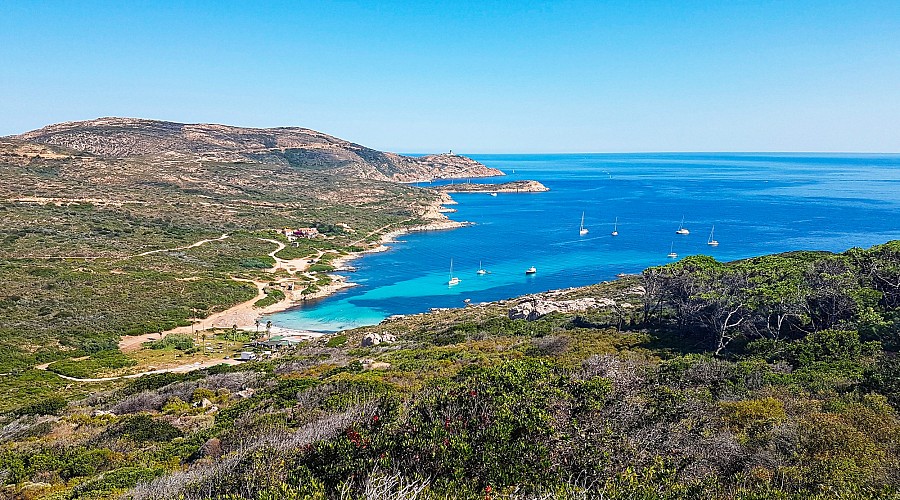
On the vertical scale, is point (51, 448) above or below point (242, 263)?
above

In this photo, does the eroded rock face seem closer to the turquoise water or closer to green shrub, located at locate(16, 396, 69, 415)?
the turquoise water

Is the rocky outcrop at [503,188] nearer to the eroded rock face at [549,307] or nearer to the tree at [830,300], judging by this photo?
the eroded rock face at [549,307]

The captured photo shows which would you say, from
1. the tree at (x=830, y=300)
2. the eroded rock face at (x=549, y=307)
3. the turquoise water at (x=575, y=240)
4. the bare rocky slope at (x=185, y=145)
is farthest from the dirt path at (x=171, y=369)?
the bare rocky slope at (x=185, y=145)

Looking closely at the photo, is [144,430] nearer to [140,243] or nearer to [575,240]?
[140,243]

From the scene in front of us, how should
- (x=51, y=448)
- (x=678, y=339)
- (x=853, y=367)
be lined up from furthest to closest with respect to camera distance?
1. (x=678, y=339)
2. (x=853, y=367)
3. (x=51, y=448)

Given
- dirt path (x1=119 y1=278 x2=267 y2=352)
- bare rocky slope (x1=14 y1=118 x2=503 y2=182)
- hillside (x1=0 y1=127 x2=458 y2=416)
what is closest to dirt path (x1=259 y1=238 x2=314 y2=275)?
hillside (x1=0 y1=127 x2=458 y2=416)

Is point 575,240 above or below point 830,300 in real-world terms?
below

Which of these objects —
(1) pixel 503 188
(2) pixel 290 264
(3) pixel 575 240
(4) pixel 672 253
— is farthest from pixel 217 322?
(1) pixel 503 188

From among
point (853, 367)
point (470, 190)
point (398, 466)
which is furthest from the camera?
point (470, 190)

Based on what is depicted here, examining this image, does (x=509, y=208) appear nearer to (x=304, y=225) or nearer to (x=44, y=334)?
(x=304, y=225)

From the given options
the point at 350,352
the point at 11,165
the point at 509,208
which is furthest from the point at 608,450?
the point at 509,208

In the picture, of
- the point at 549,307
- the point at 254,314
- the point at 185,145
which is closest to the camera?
the point at 549,307
